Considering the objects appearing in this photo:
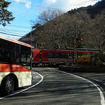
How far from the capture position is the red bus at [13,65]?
Answer: 20.2 feet

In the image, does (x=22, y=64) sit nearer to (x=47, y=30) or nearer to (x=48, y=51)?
(x=48, y=51)

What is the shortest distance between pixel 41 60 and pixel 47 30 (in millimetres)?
17367

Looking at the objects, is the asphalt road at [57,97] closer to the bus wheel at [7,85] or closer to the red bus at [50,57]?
the bus wheel at [7,85]

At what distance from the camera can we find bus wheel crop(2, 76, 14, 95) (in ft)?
20.3

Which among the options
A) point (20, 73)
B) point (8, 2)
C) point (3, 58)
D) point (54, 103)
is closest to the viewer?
point (54, 103)

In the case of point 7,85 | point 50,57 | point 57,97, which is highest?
point 50,57

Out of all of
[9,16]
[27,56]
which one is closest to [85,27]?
[9,16]

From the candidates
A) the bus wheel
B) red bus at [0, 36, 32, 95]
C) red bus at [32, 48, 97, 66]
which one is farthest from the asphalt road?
red bus at [32, 48, 97, 66]

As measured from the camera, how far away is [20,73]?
735 centimetres

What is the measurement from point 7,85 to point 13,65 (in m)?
0.97

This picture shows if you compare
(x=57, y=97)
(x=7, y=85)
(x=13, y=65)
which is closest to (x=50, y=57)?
(x=13, y=65)

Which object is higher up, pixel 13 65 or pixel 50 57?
pixel 50 57

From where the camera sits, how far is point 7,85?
6.36 metres

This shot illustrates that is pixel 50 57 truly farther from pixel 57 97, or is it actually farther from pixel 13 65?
pixel 57 97
